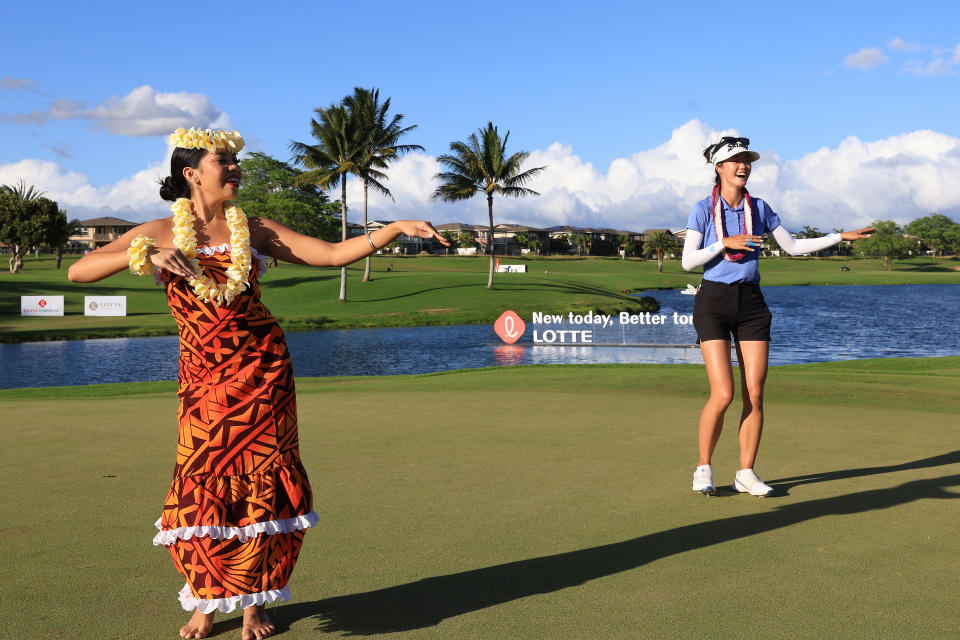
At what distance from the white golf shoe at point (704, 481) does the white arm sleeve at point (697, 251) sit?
5.10 ft

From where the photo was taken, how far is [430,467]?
23.8ft

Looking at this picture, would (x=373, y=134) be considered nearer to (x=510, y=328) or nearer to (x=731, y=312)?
(x=510, y=328)

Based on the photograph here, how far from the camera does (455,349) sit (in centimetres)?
4044

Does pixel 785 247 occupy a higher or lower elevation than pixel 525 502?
higher

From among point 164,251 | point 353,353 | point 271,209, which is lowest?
point 353,353

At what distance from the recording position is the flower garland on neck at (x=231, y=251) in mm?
3961

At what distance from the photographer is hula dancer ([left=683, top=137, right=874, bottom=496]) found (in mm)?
6395

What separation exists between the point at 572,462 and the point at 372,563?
3110 millimetres

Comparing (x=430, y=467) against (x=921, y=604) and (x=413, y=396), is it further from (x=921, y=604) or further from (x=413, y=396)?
(x=413, y=396)

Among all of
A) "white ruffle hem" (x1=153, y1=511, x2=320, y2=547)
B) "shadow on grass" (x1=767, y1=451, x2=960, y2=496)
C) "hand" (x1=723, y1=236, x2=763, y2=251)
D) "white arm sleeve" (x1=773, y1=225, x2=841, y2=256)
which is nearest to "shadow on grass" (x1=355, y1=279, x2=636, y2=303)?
"shadow on grass" (x1=767, y1=451, x2=960, y2=496)

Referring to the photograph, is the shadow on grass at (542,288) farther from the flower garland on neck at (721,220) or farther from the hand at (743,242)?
the hand at (743,242)

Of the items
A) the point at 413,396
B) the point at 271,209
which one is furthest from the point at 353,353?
the point at 271,209

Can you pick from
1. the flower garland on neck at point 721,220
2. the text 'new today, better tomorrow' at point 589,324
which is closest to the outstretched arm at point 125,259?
the flower garland on neck at point 721,220

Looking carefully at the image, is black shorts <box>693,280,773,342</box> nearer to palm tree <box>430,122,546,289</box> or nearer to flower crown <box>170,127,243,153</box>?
flower crown <box>170,127,243,153</box>
